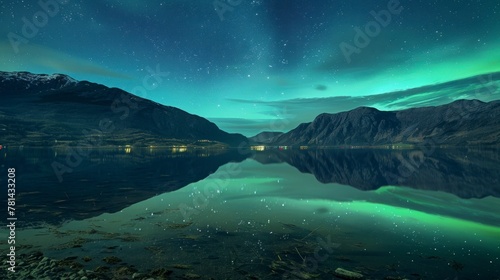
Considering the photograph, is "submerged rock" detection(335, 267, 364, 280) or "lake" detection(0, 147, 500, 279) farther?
"lake" detection(0, 147, 500, 279)

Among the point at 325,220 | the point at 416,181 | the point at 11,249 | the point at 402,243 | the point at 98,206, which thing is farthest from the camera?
the point at 416,181

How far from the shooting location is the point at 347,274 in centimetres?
1592

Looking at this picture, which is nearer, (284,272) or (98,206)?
(284,272)

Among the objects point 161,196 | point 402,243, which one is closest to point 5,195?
point 161,196

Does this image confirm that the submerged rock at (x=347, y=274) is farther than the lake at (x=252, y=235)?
No

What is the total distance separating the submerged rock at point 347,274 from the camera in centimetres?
1570

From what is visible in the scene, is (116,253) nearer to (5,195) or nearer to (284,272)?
(284,272)

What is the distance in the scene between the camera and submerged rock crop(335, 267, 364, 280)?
1570 cm

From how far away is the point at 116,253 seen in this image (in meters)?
19.1

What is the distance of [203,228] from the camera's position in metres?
25.8

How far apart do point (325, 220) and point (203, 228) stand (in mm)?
12872

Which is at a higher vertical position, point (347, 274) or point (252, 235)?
point (347, 274)

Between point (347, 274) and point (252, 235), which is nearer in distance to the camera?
point (347, 274)

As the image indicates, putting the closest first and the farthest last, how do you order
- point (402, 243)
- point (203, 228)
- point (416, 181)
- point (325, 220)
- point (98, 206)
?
point (402, 243) → point (203, 228) → point (325, 220) → point (98, 206) → point (416, 181)
